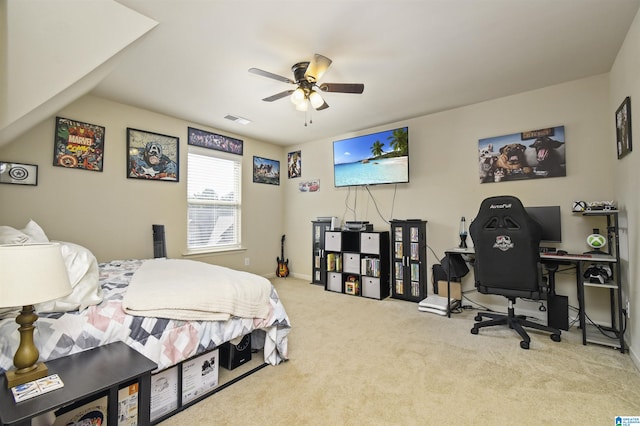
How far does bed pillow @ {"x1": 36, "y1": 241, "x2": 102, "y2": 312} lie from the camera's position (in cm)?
149

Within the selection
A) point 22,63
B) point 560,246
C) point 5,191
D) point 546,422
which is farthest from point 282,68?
point 560,246

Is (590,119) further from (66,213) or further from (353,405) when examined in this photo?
(66,213)

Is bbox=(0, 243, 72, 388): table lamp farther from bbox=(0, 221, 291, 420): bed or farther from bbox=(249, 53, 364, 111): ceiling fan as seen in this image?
bbox=(249, 53, 364, 111): ceiling fan

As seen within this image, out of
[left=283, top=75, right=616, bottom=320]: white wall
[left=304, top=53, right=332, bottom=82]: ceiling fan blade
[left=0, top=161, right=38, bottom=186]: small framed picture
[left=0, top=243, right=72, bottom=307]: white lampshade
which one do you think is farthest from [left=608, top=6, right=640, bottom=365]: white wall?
[left=0, top=161, right=38, bottom=186]: small framed picture

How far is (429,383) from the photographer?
1.94 meters

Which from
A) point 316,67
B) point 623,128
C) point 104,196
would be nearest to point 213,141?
point 104,196

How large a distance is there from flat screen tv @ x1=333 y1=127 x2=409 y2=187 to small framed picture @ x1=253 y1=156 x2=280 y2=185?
1297 millimetres

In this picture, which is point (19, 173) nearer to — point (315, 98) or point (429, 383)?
point (315, 98)

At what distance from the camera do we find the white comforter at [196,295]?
66.6 inches

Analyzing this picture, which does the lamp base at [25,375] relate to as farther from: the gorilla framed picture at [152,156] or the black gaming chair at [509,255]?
the black gaming chair at [509,255]

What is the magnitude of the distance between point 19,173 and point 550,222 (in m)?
5.42

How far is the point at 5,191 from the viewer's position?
274 cm

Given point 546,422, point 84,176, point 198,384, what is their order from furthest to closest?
1. point 84,176
2. point 198,384
3. point 546,422

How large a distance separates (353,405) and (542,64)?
3322 millimetres
